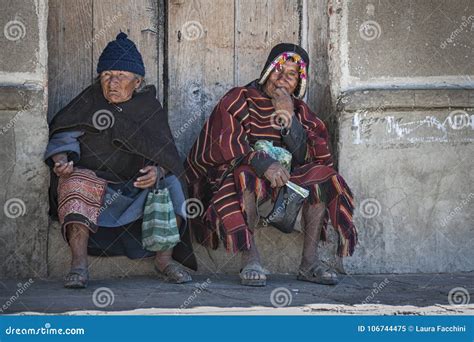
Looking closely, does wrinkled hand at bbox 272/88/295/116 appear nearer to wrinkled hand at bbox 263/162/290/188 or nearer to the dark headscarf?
the dark headscarf

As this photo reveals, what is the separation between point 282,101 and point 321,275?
3.77ft

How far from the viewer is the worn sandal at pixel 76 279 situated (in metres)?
5.86

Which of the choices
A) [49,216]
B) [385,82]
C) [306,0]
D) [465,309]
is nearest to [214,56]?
[306,0]

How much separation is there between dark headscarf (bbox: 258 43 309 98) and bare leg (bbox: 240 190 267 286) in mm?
906

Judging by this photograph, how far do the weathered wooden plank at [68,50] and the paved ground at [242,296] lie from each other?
1.45 metres

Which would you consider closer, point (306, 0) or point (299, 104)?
point (299, 104)

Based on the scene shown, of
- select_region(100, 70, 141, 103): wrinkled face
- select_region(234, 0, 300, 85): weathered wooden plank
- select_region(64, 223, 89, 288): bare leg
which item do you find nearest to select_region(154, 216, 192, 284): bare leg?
select_region(64, 223, 89, 288): bare leg

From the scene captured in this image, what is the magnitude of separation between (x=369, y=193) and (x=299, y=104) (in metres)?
0.75

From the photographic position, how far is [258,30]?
7203 mm

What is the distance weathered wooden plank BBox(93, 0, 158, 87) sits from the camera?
22.9ft

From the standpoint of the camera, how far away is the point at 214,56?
718 centimetres

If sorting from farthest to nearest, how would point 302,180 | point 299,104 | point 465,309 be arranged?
point 299,104, point 302,180, point 465,309

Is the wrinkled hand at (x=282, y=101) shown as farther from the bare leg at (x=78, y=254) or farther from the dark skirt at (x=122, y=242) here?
the bare leg at (x=78, y=254)

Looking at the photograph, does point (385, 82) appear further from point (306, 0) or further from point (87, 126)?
point (87, 126)
